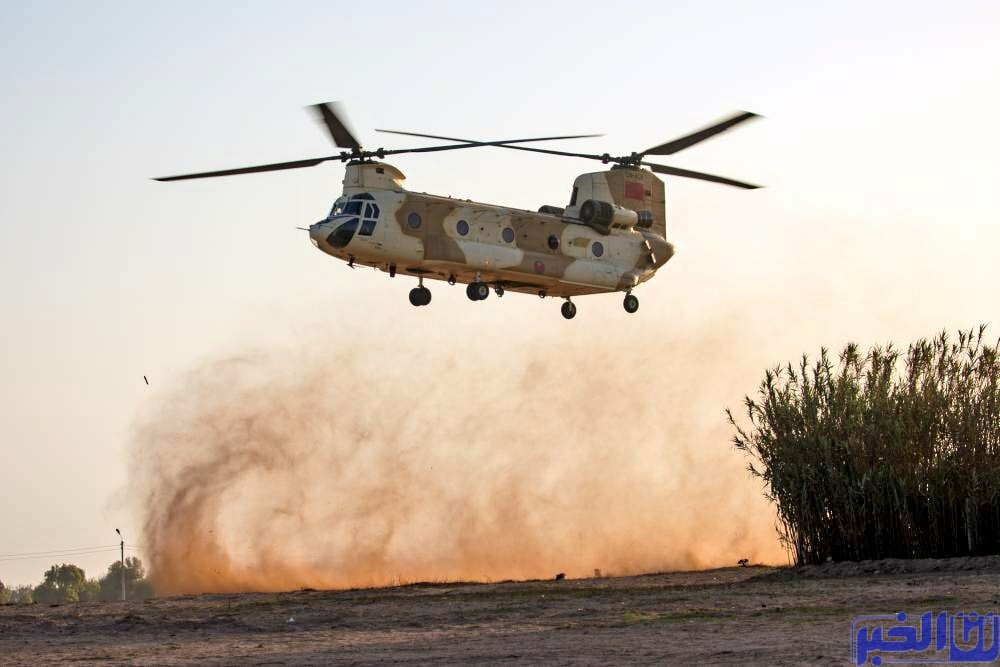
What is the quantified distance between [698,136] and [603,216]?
3162 mm

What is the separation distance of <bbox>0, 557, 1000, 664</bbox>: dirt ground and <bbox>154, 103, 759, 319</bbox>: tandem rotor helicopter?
333 inches

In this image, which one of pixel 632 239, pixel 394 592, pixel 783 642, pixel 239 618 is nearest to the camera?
pixel 783 642

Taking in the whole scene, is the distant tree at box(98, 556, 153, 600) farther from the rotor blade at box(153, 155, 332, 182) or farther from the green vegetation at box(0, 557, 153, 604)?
the rotor blade at box(153, 155, 332, 182)

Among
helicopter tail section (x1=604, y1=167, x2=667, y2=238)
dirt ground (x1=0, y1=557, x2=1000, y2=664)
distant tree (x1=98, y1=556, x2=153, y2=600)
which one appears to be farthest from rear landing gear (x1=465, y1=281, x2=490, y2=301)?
distant tree (x1=98, y1=556, x2=153, y2=600)

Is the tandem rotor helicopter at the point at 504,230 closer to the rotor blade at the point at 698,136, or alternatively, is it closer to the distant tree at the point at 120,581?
the rotor blade at the point at 698,136

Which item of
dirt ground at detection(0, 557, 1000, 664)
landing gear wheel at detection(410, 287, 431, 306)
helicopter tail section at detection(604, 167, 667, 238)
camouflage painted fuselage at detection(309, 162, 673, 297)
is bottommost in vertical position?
dirt ground at detection(0, 557, 1000, 664)

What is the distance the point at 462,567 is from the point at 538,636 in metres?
22.8

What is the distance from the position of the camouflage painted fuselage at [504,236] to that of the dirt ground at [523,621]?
8.40 metres

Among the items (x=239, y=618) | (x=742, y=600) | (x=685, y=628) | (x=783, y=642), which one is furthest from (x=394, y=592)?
(x=783, y=642)

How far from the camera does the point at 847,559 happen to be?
29.4m

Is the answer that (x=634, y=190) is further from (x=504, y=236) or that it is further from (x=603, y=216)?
(x=504, y=236)

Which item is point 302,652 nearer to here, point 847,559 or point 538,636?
point 538,636

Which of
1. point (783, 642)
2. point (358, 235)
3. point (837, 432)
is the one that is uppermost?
point (358, 235)

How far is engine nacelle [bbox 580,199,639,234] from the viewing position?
122 feet
